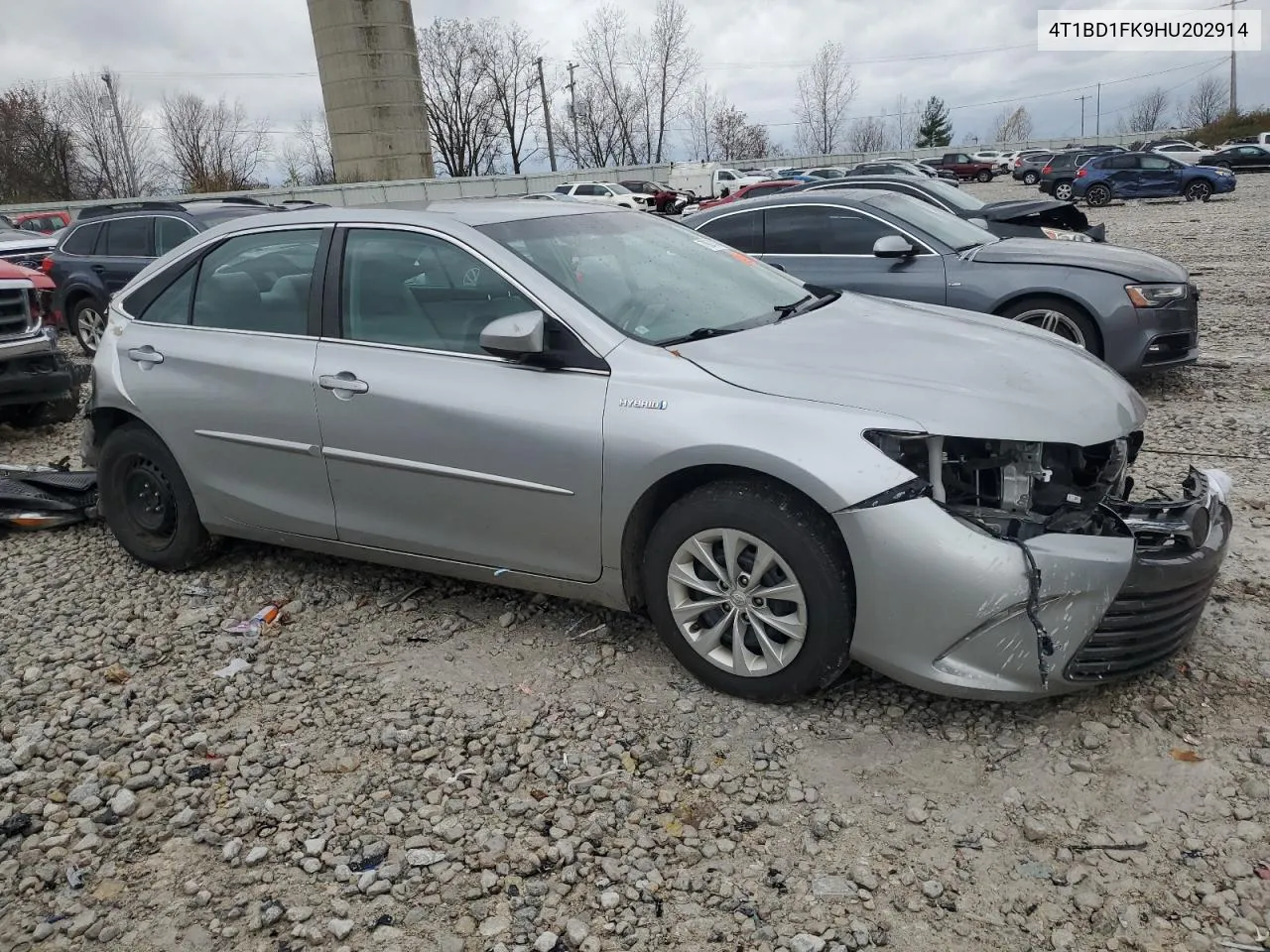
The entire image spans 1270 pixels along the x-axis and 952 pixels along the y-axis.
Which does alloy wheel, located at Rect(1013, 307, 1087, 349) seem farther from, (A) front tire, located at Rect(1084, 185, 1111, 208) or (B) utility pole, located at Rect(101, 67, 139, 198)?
(B) utility pole, located at Rect(101, 67, 139, 198)

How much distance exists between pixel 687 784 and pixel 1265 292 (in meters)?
10.9

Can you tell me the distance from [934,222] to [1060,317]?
1.44 meters

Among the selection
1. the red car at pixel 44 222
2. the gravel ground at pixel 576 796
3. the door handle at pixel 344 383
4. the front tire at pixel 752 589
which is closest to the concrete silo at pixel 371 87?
the red car at pixel 44 222

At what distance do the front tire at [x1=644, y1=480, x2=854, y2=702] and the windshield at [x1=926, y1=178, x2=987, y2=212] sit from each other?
344 inches

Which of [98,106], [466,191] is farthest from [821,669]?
[98,106]

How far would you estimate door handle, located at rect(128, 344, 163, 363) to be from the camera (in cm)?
458

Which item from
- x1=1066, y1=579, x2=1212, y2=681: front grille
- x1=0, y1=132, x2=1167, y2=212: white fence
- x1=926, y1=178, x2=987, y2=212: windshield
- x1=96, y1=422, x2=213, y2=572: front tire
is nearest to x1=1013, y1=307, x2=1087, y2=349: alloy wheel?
x1=926, y1=178, x2=987, y2=212: windshield

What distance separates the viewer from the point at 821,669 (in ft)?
10.5

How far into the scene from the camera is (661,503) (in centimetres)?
347

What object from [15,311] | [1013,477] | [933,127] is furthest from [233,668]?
[933,127]

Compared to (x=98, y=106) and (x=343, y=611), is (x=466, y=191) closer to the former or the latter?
(x=98, y=106)

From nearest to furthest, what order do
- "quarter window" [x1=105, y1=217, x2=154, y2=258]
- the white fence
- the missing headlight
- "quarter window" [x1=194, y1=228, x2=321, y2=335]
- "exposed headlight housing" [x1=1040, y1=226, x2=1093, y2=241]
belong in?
the missing headlight
"quarter window" [x1=194, y1=228, x2=321, y2=335]
"exposed headlight housing" [x1=1040, y1=226, x2=1093, y2=241]
"quarter window" [x1=105, y1=217, x2=154, y2=258]
the white fence

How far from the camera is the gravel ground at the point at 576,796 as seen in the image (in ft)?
8.33

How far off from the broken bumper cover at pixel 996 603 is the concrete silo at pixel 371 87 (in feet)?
108
